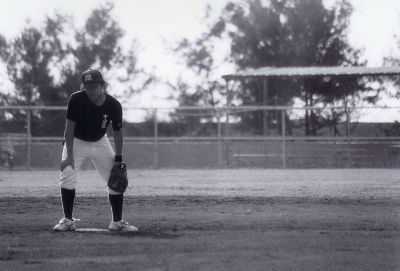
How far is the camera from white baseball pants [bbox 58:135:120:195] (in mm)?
7977

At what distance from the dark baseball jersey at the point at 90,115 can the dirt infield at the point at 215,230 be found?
39.3 inches

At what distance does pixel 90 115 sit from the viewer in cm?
786

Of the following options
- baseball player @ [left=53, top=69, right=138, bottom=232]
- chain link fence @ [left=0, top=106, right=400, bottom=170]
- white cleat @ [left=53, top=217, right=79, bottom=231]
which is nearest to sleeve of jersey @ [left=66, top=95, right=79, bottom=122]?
baseball player @ [left=53, top=69, right=138, bottom=232]

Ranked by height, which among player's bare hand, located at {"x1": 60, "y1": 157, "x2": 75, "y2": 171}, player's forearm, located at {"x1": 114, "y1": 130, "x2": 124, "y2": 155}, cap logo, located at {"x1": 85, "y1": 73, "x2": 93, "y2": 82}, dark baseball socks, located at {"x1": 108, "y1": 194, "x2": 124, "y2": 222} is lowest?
dark baseball socks, located at {"x1": 108, "y1": 194, "x2": 124, "y2": 222}

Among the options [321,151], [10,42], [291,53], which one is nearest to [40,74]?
[10,42]

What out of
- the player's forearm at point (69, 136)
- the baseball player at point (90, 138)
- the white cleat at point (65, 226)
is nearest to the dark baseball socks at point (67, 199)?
the baseball player at point (90, 138)

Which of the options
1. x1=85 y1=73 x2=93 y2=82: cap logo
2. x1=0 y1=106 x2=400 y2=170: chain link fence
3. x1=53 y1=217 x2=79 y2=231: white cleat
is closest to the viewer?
x1=85 y1=73 x2=93 y2=82: cap logo

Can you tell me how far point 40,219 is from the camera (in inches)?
353

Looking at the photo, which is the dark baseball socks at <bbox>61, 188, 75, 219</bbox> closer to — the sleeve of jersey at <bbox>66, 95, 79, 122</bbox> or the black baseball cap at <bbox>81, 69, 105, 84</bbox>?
the sleeve of jersey at <bbox>66, 95, 79, 122</bbox>

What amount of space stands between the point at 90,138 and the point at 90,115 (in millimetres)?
274

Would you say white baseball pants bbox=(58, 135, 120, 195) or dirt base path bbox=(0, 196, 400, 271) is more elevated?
white baseball pants bbox=(58, 135, 120, 195)

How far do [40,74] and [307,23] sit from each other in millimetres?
14062

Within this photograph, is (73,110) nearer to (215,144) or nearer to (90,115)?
(90,115)

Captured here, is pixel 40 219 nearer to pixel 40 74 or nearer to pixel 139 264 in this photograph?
pixel 139 264
